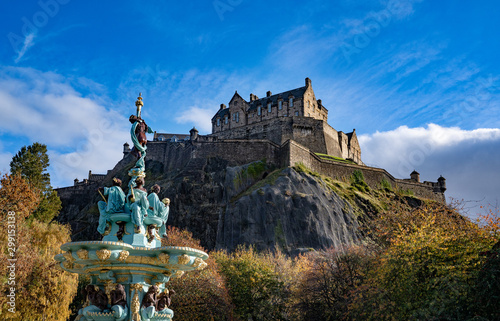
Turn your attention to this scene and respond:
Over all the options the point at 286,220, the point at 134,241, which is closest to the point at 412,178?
the point at 286,220

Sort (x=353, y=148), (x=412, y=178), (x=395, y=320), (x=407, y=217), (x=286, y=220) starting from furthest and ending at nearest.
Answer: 1. (x=353, y=148)
2. (x=412, y=178)
3. (x=286, y=220)
4. (x=407, y=217)
5. (x=395, y=320)

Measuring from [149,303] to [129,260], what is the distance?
120 centimetres

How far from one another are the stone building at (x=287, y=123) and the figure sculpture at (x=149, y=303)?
2328 inches

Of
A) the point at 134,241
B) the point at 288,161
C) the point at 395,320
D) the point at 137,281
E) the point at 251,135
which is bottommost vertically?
the point at 395,320

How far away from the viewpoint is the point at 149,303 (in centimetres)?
1034

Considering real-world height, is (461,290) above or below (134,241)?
below

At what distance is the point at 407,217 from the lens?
27.3m

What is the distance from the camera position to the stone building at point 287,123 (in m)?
70.8

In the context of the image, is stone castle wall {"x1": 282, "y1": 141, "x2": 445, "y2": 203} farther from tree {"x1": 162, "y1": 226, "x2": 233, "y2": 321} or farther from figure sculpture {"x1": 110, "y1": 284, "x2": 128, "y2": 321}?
figure sculpture {"x1": 110, "y1": 284, "x2": 128, "y2": 321}

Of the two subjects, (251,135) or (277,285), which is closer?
(277,285)

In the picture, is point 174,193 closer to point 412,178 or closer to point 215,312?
point 215,312

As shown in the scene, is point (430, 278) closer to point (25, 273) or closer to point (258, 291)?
point (258, 291)

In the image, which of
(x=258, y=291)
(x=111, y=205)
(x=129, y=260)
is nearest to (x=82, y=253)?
(x=129, y=260)

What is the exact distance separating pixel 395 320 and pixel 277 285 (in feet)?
47.3
